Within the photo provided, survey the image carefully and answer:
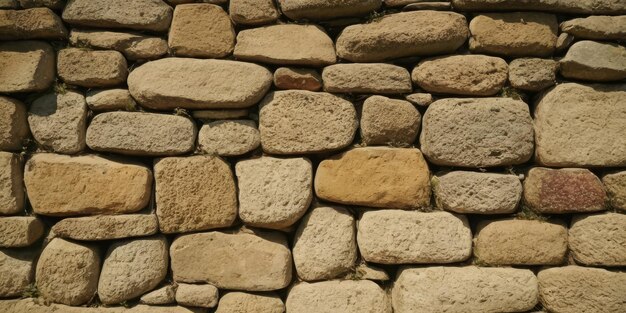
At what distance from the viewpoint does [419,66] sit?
1903 millimetres

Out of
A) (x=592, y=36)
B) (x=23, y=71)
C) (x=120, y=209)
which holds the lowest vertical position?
(x=120, y=209)

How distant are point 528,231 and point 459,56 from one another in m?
0.92

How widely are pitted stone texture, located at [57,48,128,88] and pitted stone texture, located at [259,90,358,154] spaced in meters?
0.74

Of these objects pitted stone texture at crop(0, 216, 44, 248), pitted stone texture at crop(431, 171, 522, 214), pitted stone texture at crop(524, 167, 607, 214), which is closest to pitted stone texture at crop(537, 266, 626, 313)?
pitted stone texture at crop(524, 167, 607, 214)

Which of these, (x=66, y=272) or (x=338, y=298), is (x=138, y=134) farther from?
(x=338, y=298)

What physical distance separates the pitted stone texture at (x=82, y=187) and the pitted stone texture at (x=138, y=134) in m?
0.10

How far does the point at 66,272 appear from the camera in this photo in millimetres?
1814

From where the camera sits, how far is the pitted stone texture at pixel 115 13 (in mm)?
1865

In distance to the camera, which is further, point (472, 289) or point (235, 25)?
point (235, 25)

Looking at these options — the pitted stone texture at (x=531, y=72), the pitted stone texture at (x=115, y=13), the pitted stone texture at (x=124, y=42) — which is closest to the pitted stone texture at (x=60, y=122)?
the pitted stone texture at (x=124, y=42)

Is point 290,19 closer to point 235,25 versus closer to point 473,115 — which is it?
point 235,25

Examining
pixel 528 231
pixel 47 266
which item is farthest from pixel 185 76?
pixel 528 231

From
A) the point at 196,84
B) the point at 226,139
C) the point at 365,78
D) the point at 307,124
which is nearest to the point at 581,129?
the point at 365,78

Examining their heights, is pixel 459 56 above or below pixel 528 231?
above
